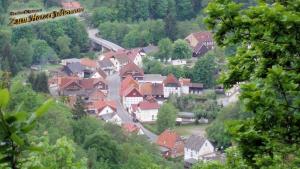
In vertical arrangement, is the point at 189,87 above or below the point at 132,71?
below

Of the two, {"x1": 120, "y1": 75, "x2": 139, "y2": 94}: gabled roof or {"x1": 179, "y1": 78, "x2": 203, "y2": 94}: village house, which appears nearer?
{"x1": 120, "y1": 75, "x2": 139, "y2": 94}: gabled roof

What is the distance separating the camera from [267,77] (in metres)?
1.85

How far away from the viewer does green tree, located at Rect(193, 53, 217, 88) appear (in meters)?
22.5

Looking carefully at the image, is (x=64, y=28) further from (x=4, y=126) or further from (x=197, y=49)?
(x=4, y=126)

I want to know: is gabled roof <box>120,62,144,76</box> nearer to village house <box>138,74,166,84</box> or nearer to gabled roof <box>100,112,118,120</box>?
village house <box>138,74,166,84</box>

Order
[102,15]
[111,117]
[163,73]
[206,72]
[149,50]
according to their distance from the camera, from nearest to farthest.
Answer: [111,117] → [206,72] → [163,73] → [149,50] → [102,15]

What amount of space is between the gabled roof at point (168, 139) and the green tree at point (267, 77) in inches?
560

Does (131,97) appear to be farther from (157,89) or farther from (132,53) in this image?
(132,53)

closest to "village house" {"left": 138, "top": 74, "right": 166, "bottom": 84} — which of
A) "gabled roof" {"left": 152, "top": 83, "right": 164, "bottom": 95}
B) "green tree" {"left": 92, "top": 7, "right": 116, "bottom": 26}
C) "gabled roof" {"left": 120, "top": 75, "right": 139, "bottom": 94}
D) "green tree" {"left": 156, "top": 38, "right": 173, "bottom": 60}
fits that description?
"gabled roof" {"left": 152, "top": 83, "right": 164, "bottom": 95}

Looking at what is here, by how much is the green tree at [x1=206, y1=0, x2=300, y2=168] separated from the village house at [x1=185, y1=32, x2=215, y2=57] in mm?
24119

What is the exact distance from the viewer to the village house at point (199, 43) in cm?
2617

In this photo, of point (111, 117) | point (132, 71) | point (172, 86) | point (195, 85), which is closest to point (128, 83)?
point (132, 71)

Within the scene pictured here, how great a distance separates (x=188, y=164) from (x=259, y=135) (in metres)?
14.0

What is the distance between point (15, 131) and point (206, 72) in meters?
21.8
